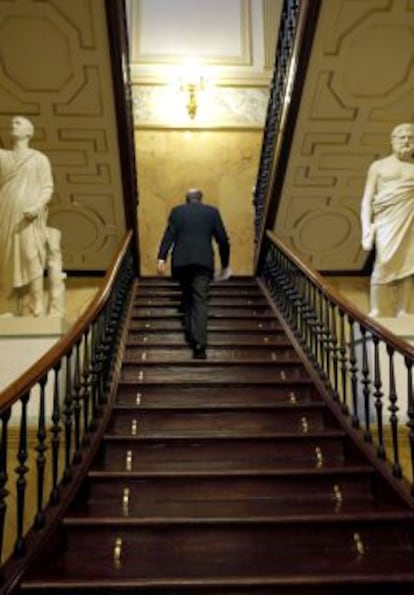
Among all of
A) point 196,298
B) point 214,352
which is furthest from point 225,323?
point 196,298

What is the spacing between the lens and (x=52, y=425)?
362cm

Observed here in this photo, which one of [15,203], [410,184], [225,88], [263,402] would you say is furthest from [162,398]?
[225,88]

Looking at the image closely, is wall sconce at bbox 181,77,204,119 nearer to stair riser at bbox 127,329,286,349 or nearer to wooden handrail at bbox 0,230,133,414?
stair riser at bbox 127,329,286,349

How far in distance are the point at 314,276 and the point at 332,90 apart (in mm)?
2004

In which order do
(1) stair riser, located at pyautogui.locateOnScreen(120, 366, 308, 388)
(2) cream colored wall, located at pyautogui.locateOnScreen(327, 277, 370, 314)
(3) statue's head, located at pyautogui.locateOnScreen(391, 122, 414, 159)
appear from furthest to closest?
(2) cream colored wall, located at pyautogui.locateOnScreen(327, 277, 370, 314), (3) statue's head, located at pyautogui.locateOnScreen(391, 122, 414, 159), (1) stair riser, located at pyautogui.locateOnScreen(120, 366, 308, 388)

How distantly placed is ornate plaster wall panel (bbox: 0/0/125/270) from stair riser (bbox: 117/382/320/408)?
109 inches

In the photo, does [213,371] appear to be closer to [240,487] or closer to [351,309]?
[351,309]

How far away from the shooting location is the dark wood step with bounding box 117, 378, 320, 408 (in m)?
4.02

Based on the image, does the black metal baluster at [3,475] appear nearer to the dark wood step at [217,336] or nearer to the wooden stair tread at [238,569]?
the wooden stair tread at [238,569]

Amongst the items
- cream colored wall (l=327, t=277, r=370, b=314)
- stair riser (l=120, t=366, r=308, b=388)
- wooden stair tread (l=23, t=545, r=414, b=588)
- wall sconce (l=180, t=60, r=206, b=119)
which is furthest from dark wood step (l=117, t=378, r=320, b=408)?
wall sconce (l=180, t=60, r=206, b=119)

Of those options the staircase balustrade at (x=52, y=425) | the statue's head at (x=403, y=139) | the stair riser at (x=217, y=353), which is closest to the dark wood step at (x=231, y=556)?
the staircase balustrade at (x=52, y=425)

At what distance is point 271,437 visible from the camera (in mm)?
3436

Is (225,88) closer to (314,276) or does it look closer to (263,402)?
(314,276)

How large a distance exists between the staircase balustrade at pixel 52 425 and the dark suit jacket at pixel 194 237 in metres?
0.45
